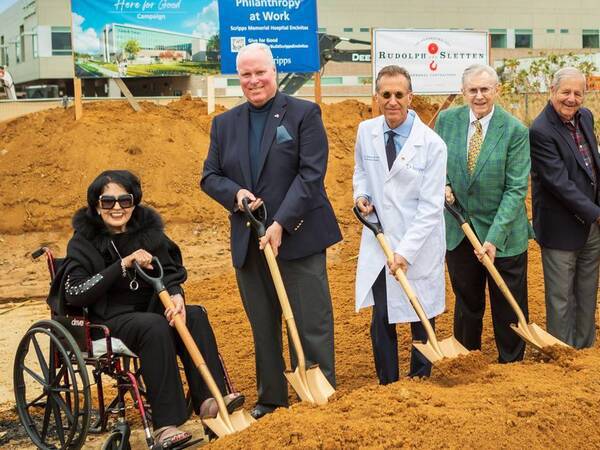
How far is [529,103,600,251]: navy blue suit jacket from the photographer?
547 cm

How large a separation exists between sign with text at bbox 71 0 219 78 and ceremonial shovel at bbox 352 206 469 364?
25.9ft

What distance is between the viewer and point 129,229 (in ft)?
16.3

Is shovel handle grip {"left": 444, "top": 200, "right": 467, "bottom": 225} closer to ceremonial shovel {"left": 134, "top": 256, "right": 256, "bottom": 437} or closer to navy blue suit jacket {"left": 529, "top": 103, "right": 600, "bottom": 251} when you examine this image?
navy blue suit jacket {"left": 529, "top": 103, "right": 600, "bottom": 251}

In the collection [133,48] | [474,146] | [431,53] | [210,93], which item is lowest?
[474,146]

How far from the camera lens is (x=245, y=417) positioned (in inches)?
179

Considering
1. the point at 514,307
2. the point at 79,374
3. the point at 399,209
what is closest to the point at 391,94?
the point at 399,209

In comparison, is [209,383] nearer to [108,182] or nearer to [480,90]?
[108,182]

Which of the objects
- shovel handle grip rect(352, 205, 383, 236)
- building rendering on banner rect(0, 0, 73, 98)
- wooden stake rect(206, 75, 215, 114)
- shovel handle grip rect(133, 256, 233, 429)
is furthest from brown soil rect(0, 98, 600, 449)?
building rendering on banner rect(0, 0, 73, 98)

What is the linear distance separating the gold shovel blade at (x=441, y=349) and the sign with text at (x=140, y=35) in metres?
8.21

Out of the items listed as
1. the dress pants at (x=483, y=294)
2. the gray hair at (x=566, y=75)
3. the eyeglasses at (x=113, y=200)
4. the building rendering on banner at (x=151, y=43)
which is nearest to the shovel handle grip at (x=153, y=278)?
the eyeglasses at (x=113, y=200)

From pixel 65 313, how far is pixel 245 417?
1.14 meters

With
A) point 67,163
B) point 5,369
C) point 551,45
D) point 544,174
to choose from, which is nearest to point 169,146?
point 67,163

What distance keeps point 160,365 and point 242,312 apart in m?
3.70

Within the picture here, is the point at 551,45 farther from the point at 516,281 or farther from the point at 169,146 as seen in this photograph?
the point at 516,281
